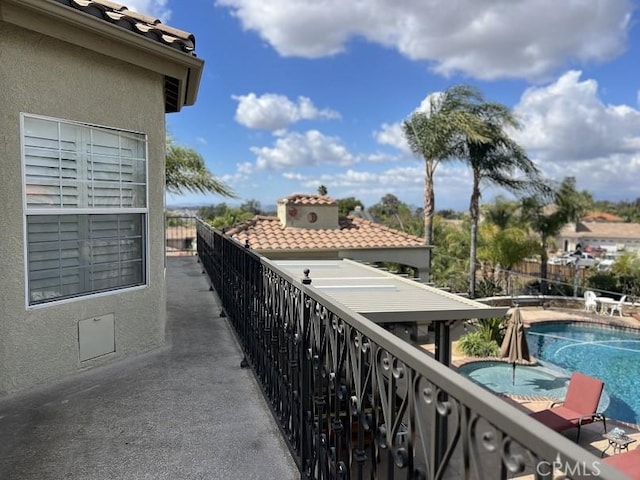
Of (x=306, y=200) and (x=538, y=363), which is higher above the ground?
(x=306, y=200)

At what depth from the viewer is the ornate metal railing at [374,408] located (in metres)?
1.09

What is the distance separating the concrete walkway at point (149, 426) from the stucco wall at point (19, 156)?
0.29m

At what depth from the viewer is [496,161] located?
2367 cm

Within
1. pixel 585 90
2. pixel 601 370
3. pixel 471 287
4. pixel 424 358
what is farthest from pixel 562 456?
pixel 585 90

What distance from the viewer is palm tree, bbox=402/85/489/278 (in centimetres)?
2248

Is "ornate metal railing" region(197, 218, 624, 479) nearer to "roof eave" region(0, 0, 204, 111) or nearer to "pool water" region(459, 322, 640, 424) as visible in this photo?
"roof eave" region(0, 0, 204, 111)

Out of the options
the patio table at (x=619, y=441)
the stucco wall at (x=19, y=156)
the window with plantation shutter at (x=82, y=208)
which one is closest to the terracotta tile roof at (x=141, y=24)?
the stucco wall at (x=19, y=156)

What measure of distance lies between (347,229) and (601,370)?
11.3m

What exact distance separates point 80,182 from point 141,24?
195 centimetres

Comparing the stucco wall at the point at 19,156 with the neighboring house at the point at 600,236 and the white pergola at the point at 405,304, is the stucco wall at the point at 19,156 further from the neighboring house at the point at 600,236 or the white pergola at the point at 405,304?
the neighboring house at the point at 600,236

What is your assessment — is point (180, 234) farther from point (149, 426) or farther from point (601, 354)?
point (149, 426)

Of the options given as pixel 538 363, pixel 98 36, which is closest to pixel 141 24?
pixel 98 36

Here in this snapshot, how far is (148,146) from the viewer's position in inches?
213

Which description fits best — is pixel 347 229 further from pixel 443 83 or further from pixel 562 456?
pixel 562 456
